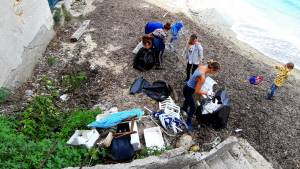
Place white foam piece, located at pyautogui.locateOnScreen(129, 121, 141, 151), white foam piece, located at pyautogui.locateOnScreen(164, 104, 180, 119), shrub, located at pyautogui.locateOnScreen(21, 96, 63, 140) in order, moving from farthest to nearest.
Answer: white foam piece, located at pyautogui.locateOnScreen(164, 104, 180, 119) < shrub, located at pyautogui.locateOnScreen(21, 96, 63, 140) < white foam piece, located at pyautogui.locateOnScreen(129, 121, 141, 151)

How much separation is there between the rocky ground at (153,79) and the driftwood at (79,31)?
0.18 meters

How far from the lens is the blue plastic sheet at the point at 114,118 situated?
675 cm

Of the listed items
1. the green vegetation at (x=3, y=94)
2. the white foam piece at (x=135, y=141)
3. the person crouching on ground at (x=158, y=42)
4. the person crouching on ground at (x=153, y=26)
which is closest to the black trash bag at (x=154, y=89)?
the person crouching on ground at (x=158, y=42)

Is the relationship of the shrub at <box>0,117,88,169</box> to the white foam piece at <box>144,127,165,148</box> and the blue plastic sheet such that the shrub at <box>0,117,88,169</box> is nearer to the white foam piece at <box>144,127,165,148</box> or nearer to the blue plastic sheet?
the blue plastic sheet

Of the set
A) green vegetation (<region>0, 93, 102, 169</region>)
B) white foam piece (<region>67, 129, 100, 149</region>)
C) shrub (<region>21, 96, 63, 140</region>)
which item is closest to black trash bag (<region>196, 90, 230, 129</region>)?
green vegetation (<region>0, 93, 102, 169</region>)

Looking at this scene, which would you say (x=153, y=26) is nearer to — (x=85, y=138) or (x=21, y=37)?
(x=21, y=37)

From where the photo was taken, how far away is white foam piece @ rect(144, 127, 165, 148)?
667cm

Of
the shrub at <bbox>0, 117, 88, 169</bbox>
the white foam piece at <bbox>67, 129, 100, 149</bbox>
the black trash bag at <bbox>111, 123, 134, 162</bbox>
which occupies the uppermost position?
the shrub at <bbox>0, 117, 88, 169</bbox>

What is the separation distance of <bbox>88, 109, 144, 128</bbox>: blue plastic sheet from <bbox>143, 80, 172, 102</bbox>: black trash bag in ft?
3.97

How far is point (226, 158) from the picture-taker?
707 centimetres

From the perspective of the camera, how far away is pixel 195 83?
7145 millimetres

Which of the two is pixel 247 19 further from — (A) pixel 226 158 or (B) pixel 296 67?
(A) pixel 226 158

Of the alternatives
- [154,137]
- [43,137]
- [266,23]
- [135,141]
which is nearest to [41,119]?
[43,137]

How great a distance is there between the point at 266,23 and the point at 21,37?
536 inches
